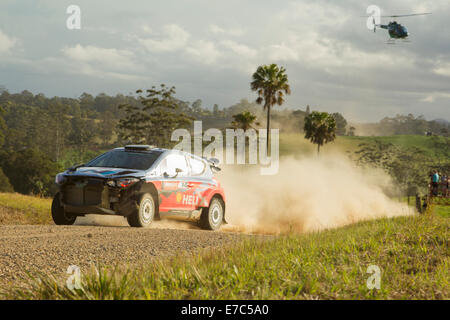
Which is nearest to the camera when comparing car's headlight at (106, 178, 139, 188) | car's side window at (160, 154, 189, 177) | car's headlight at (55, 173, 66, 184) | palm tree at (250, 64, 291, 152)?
car's headlight at (106, 178, 139, 188)

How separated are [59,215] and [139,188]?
2183 mm

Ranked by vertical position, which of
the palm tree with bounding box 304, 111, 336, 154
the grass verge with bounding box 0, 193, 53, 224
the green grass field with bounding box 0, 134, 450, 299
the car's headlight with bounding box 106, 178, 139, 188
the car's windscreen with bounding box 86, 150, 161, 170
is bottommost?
the grass verge with bounding box 0, 193, 53, 224

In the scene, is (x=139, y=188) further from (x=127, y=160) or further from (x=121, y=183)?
(x=127, y=160)

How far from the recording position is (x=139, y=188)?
10.6 m

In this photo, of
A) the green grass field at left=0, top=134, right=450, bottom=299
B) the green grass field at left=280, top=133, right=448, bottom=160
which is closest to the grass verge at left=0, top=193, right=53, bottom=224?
the green grass field at left=0, top=134, right=450, bottom=299

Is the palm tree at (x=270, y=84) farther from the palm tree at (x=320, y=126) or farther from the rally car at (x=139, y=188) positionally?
the rally car at (x=139, y=188)

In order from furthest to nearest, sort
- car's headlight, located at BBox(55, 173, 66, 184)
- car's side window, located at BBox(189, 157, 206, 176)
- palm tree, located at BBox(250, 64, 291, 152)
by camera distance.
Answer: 1. palm tree, located at BBox(250, 64, 291, 152)
2. car's side window, located at BBox(189, 157, 206, 176)
3. car's headlight, located at BBox(55, 173, 66, 184)

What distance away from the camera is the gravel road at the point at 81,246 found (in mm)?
6391

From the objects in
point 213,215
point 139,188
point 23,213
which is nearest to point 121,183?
point 139,188

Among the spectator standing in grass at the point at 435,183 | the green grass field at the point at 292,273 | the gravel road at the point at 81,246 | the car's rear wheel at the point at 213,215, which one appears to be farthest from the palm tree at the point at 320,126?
the green grass field at the point at 292,273

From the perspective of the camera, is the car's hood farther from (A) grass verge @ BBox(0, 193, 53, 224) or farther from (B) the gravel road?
(A) grass verge @ BBox(0, 193, 53, 224)

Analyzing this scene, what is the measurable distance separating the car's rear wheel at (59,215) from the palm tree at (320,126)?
6656 centimetres

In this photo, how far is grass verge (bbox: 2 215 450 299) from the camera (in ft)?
14.2

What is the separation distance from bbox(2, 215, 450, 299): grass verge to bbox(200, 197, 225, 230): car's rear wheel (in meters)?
5.76
